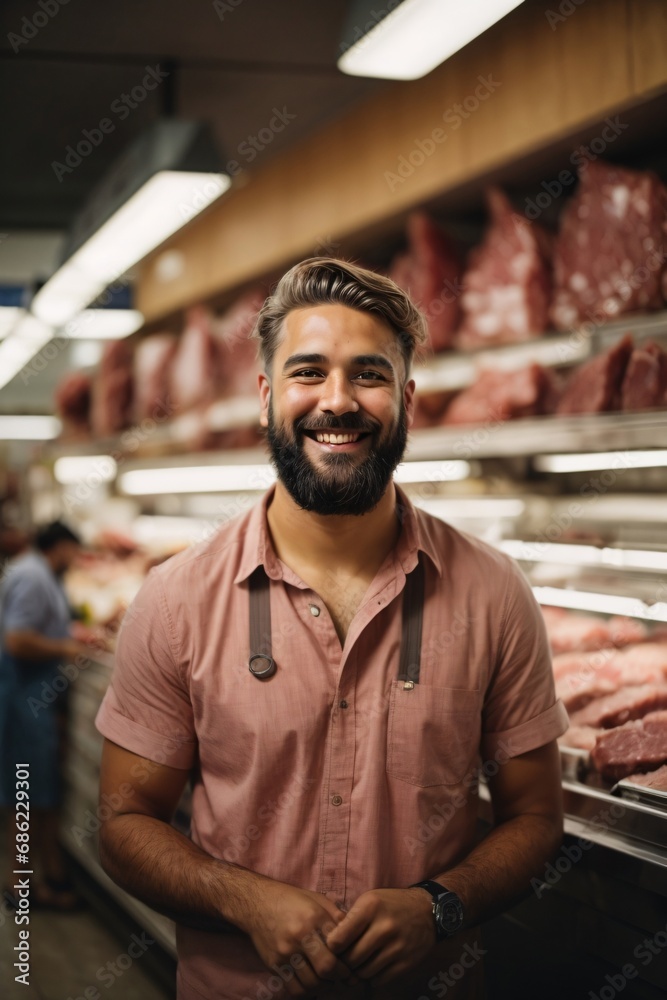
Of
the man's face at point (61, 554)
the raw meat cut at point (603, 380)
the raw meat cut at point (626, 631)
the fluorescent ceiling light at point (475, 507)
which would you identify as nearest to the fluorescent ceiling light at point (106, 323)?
the man's face at point (61, 554)

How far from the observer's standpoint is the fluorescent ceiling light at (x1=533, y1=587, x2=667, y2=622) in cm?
289

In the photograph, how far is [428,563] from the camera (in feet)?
6.35

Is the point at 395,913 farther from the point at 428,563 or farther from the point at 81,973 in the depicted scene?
the point at 81,973

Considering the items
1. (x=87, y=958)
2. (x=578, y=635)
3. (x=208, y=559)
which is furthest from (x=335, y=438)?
(x=87, y=958)

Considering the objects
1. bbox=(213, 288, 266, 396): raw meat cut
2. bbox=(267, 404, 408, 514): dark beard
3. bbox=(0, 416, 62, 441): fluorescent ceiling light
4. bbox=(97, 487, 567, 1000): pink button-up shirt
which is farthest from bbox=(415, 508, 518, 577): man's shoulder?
bbox=(0, 416, 62, 441): fluorescent ceiling light

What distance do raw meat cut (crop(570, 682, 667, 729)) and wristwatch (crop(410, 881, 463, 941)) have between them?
0.83 metres

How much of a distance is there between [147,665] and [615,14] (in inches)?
97.4

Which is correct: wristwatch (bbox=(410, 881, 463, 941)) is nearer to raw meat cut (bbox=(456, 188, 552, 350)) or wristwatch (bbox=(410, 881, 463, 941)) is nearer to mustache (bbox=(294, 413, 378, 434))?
mustache (bbox=(294, 413, 378, 434))

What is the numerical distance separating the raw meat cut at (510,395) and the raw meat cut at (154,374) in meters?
3.05

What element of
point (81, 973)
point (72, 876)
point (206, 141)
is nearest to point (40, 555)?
point (72, 876)

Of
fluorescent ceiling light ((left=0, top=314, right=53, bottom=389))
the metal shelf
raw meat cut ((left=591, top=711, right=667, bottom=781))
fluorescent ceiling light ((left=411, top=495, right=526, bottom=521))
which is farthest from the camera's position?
fluorescent ceiling light ((left=0, top=314, right=53, bottom=389))

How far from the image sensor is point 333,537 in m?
1.90

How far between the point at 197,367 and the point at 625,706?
3834 millimetres

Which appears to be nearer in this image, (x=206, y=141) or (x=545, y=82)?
(x=545, y=82)
